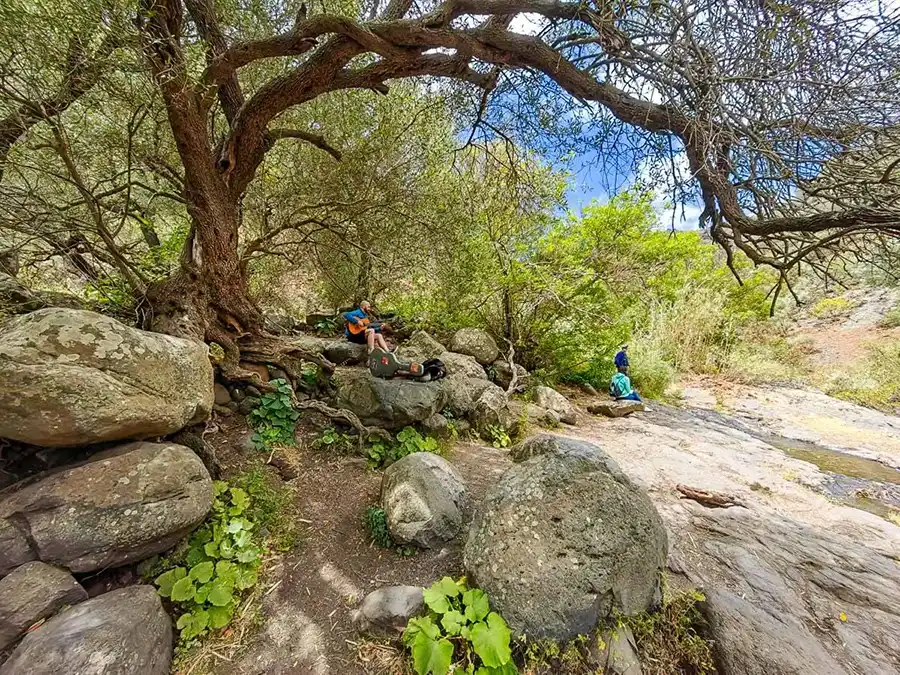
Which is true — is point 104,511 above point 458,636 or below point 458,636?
above

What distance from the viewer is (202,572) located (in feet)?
6.64

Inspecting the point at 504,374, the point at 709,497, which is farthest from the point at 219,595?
the point at 504,374

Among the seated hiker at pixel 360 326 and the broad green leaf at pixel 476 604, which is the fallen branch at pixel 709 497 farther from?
the seated hiker at pixel 360 326

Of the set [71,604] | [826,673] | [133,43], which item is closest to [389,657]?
[71,604]

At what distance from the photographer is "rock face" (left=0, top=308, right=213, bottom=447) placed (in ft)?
5.57

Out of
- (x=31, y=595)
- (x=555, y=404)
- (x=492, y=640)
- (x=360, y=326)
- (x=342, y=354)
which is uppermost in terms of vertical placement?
(x=360, y=326)

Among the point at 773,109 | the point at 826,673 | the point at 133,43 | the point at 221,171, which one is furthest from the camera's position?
the point at 221,171

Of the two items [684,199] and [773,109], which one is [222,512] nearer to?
[684,199]

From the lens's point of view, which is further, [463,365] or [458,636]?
[463,365]

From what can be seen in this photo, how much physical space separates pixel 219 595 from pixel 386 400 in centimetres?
219

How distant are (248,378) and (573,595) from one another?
3.60 meters

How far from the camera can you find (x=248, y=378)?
3.57 meters

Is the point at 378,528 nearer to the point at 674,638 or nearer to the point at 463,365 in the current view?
the point at 674,638

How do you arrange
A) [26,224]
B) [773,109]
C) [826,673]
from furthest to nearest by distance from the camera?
1. [26,224]
2. [773,109]
3. [826,673]
